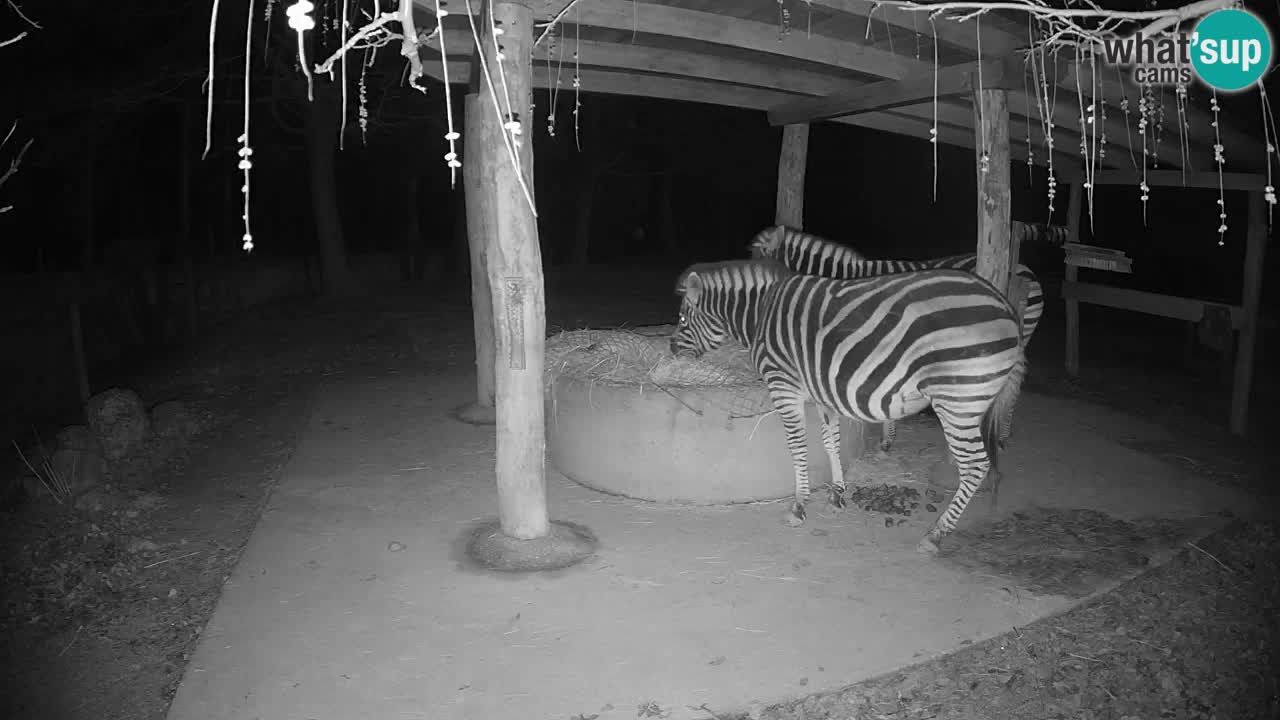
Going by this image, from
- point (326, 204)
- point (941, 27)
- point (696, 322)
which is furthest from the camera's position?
point (326, 204)

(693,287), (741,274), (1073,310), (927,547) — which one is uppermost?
(741,274)

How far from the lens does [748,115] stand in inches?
928

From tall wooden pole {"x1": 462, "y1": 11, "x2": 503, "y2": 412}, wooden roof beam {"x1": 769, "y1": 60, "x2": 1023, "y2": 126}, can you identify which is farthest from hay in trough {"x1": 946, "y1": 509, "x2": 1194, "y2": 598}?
tall wooden pole {"x1": 462, "y1": 11, "x2": 503, "y2": 412}

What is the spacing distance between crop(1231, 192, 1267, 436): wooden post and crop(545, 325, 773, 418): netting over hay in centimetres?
444

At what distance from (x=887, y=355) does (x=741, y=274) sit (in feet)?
4.90

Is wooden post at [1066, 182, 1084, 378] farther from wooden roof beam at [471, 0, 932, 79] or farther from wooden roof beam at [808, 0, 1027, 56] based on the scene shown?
wooden roof beam at [808, 0, 1027, 56]

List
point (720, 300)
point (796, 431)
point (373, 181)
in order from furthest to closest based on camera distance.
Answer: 1. point (373, 181)
2. point (720, 300)
3. point (796, 431)

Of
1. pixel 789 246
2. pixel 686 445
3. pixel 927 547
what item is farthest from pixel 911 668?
pixel 789 246

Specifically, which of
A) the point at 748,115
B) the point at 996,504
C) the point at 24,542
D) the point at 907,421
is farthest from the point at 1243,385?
the point at 748,115

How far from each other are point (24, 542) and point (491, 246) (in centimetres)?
380

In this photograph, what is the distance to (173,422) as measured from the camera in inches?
306

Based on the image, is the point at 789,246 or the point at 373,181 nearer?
the point at 789,246

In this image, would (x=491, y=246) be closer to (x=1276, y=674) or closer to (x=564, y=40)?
(x=564, y=40)

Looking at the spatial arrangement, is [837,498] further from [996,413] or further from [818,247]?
[818,247]
